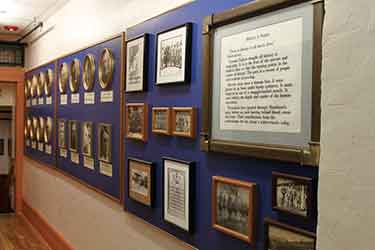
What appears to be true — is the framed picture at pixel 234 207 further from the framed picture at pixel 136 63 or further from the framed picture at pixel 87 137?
the framed picture at pixel 87 137

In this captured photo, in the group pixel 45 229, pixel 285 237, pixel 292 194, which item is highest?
pixel 292 194

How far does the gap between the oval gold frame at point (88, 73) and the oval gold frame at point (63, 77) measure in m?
0.62

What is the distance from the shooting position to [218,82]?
1.96 m

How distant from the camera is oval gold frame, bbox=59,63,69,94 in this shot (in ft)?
14.5

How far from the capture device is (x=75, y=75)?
4.10 meters

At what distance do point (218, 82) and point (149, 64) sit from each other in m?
0.78

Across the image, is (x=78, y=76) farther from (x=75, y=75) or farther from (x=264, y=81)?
(x=264, y=81)

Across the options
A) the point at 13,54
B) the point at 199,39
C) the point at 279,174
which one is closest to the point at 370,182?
the point at 279,174

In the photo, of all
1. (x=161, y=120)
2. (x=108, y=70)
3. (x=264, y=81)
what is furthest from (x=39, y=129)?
(x=264, y=81)

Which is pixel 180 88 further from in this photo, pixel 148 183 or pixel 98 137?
pixel 98 137

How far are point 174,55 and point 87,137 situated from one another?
178 centimetres

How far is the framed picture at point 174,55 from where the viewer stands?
2.19m

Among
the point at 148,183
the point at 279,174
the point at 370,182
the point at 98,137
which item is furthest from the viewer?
the point at 98,137

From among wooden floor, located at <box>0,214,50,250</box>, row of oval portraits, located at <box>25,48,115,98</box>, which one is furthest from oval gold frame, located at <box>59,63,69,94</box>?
wooden floor, located at <box>0,214,50,250</box>
